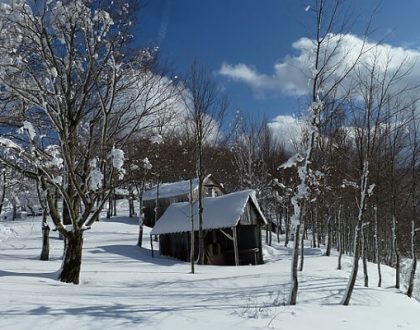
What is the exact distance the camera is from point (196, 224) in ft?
98.0

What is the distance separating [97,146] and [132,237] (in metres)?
23.1

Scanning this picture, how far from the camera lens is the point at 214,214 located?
1176 inches

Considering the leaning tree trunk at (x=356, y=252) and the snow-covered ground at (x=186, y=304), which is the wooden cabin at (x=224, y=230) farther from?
the leaning tree trunk at (x=356, y=252)

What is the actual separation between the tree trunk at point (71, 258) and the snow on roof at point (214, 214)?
44.8 feet

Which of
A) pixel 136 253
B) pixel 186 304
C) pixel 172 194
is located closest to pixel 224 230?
pixel 136 253

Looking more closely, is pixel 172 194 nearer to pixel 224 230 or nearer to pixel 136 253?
pixel 136 253

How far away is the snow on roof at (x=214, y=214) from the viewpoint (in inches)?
1126

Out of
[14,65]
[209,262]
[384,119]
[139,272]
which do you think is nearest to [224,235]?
[209,262]

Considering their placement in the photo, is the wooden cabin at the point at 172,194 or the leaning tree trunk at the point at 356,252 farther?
the wooden cabin at the point at 172,194

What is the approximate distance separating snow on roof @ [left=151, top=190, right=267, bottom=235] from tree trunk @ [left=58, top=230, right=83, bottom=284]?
1366 centimetres

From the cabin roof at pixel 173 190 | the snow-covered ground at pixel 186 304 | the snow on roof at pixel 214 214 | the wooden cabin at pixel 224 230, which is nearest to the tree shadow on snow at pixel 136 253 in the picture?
the wooden cabin at pixel 224 230

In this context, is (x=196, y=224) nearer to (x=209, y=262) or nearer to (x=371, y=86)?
(x=209, y=262)

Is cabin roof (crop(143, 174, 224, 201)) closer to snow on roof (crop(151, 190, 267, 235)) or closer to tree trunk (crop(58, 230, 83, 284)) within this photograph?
snow on roof (crop(151, 190, 267, 235))

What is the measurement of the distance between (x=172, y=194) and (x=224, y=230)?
67.9ft
